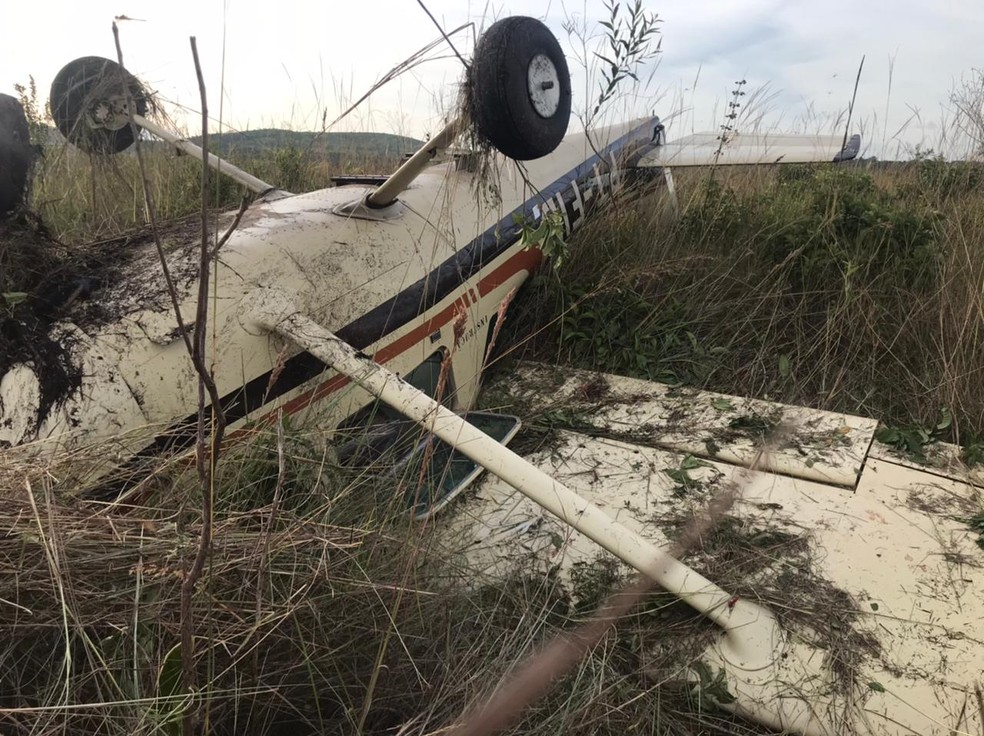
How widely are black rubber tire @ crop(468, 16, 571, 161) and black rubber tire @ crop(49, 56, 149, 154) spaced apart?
1.88m

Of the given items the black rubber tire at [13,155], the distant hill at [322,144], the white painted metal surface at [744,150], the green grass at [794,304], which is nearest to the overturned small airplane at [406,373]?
the black rubber tire at [13,155]

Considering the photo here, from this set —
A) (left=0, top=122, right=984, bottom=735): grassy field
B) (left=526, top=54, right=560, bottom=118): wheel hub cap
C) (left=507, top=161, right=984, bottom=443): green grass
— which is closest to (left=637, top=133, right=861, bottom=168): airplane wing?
(left=507, top=161, right=984, bottom=443): green grass

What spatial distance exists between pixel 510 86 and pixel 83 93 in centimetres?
228

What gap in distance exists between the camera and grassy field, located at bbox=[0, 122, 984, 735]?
3.73ft

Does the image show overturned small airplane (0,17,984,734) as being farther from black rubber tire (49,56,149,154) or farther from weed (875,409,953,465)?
black rubber tire (49,56,149,154)

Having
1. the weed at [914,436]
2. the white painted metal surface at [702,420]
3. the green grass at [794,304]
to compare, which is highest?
the green grass at [794,304]

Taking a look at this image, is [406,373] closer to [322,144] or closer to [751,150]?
[751,150]

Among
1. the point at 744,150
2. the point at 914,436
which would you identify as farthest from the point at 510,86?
the point at 744,150

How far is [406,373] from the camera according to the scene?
2311 mm

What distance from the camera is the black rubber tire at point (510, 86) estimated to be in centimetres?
170

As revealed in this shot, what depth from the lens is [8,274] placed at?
5.58ft

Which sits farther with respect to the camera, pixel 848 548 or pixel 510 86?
pixel 848 548

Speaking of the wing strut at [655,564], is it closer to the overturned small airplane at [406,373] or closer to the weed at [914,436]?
the overturned small airplane at [406,373]

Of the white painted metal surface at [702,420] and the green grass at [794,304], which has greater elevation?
the green grass at [794,304]
